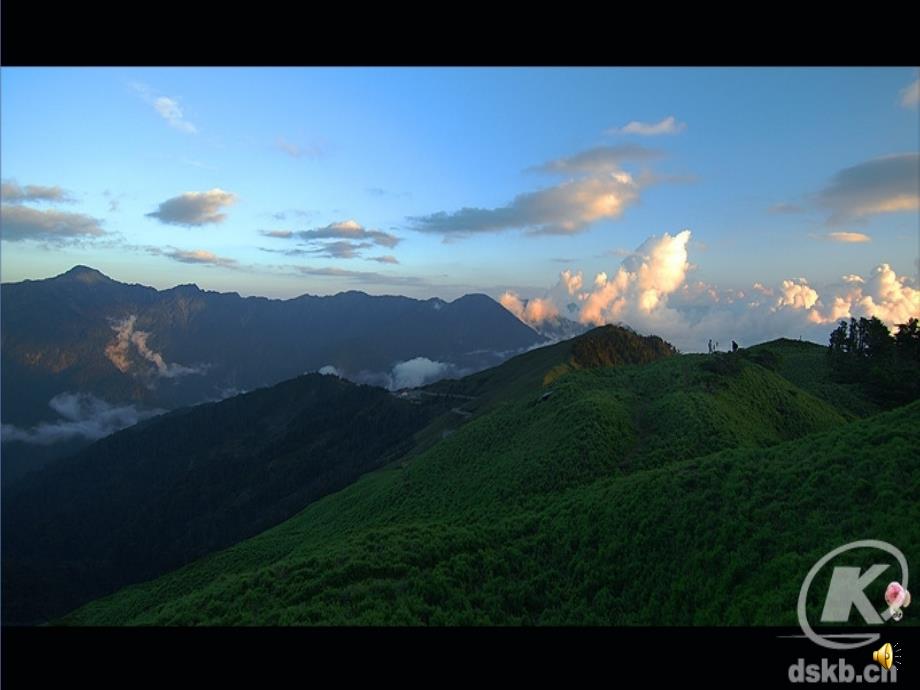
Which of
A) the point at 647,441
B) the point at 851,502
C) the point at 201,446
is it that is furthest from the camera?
the point at 201,446

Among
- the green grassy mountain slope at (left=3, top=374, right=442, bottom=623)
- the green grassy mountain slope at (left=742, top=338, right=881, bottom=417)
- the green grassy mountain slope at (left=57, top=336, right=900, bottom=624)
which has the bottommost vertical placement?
the green grassy mountain slope at (left=3, top=374, right=442, bottom=623)

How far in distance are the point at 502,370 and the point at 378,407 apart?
48.3 metres

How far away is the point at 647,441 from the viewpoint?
21.7m

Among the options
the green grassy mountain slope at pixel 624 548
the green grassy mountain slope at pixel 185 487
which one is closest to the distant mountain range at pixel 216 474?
the green grassy mountain slope at pixel 185 487
